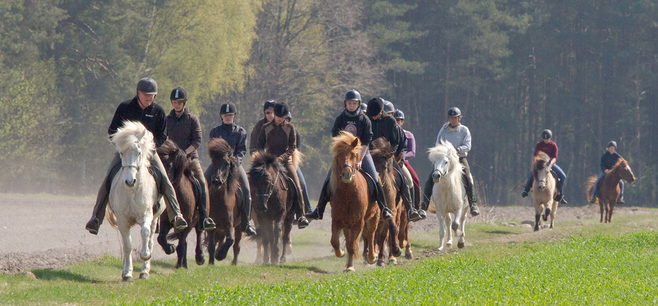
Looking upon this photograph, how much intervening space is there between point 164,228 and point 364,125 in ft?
11.6

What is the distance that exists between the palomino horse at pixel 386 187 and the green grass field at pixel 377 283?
0.60 m

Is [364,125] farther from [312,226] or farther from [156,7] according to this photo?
[156,7]

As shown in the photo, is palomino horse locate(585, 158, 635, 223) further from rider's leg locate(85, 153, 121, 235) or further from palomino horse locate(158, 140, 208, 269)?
rider's leg locate(85, 153, 121, 235)

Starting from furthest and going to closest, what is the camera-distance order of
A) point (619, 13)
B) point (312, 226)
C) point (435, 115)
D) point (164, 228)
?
point (435, 115) < point (619, 13) < point (312, 226) < point (164, 228)

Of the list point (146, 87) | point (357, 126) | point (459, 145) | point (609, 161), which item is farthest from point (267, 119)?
point (609, 161)

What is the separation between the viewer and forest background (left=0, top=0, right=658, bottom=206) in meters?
40.0

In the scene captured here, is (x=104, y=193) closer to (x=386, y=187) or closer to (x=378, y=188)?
(x=378, y=188)

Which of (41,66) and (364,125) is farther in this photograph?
(41,66)

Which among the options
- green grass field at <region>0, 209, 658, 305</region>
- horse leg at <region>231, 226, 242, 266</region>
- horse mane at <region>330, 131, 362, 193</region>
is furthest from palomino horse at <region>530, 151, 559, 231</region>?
horse mane at <region>330, 131, 362, 193</region>

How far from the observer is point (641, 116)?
51.8m

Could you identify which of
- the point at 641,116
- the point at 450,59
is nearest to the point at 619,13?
the point at 641,116

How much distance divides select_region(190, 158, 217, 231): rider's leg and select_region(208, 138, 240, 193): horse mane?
1.53ft

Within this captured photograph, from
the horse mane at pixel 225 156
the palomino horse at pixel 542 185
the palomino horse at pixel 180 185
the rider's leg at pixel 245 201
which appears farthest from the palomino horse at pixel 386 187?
the palomino horse at pixel 542 185

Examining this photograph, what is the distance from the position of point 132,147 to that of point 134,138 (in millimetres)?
127
